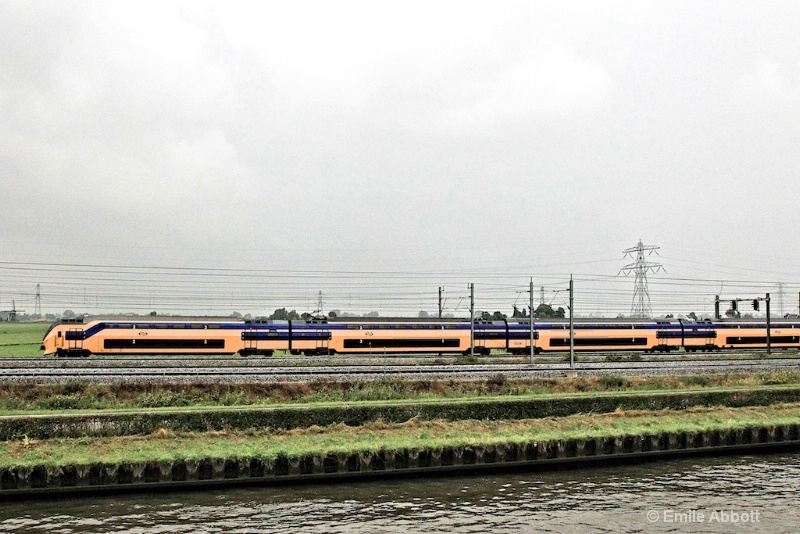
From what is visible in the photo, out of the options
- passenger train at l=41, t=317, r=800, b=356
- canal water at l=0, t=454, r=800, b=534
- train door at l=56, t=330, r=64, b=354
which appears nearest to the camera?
canal water at l=0, t=454, r=800, b=534

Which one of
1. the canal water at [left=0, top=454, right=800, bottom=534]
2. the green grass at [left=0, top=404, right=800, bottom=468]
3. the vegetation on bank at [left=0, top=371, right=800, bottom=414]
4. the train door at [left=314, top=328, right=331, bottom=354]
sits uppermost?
the train door at [left=314, top=328, right=331, bottom=354]

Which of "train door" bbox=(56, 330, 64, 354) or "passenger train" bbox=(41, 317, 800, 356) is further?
"passenger train" bbox=(41, 317, 800, 356)

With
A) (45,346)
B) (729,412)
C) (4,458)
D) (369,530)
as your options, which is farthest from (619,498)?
(45,346)

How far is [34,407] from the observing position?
32844 mm

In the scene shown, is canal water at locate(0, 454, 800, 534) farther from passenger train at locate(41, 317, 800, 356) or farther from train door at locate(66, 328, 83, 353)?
train door at locate(66, 328, 83, 353)

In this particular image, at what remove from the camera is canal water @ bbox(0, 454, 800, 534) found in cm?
1998

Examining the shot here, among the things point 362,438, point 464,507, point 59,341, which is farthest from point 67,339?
point 464,507

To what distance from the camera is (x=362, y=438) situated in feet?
94.4
